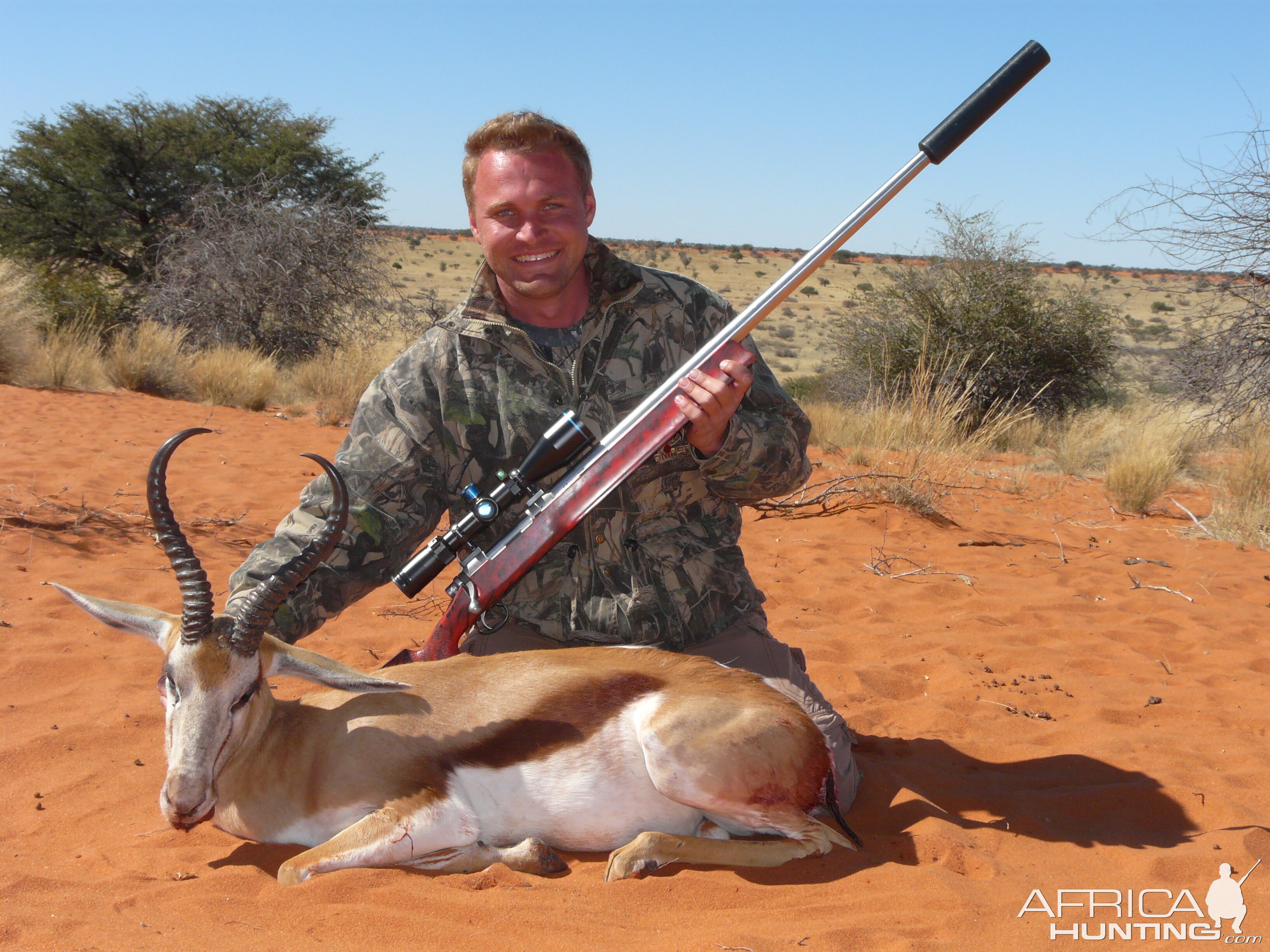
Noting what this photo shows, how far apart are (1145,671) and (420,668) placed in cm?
410

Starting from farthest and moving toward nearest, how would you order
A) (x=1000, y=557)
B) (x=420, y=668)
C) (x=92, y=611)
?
(x=1000, y=557)
(x=420, y=668)
(x=92, y=611)

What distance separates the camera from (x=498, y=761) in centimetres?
329

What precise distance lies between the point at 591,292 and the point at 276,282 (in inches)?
561

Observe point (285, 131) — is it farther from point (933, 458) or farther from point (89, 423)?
point (933, 458)

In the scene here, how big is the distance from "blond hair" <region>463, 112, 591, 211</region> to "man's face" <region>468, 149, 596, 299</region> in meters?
0.04

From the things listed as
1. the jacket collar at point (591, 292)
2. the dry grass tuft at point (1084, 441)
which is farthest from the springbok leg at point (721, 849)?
the dry grass tuft at point (1084, 441)

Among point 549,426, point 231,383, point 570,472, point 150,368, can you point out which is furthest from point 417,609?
point 150,368

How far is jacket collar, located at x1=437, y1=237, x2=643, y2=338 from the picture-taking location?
13.5 ft

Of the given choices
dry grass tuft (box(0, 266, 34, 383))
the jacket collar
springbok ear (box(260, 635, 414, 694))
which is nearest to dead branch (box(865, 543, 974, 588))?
the jacket collar

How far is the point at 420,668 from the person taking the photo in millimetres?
3604

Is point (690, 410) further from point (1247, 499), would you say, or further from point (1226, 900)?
point (1247, 499)

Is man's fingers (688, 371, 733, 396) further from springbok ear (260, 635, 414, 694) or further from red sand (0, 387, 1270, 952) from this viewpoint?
red sand (0, 387, 1270, 952)

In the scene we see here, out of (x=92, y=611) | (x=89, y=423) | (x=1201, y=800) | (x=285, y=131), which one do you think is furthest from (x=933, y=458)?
(x=285, y=131)

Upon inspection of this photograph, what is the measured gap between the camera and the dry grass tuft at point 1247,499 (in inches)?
339
